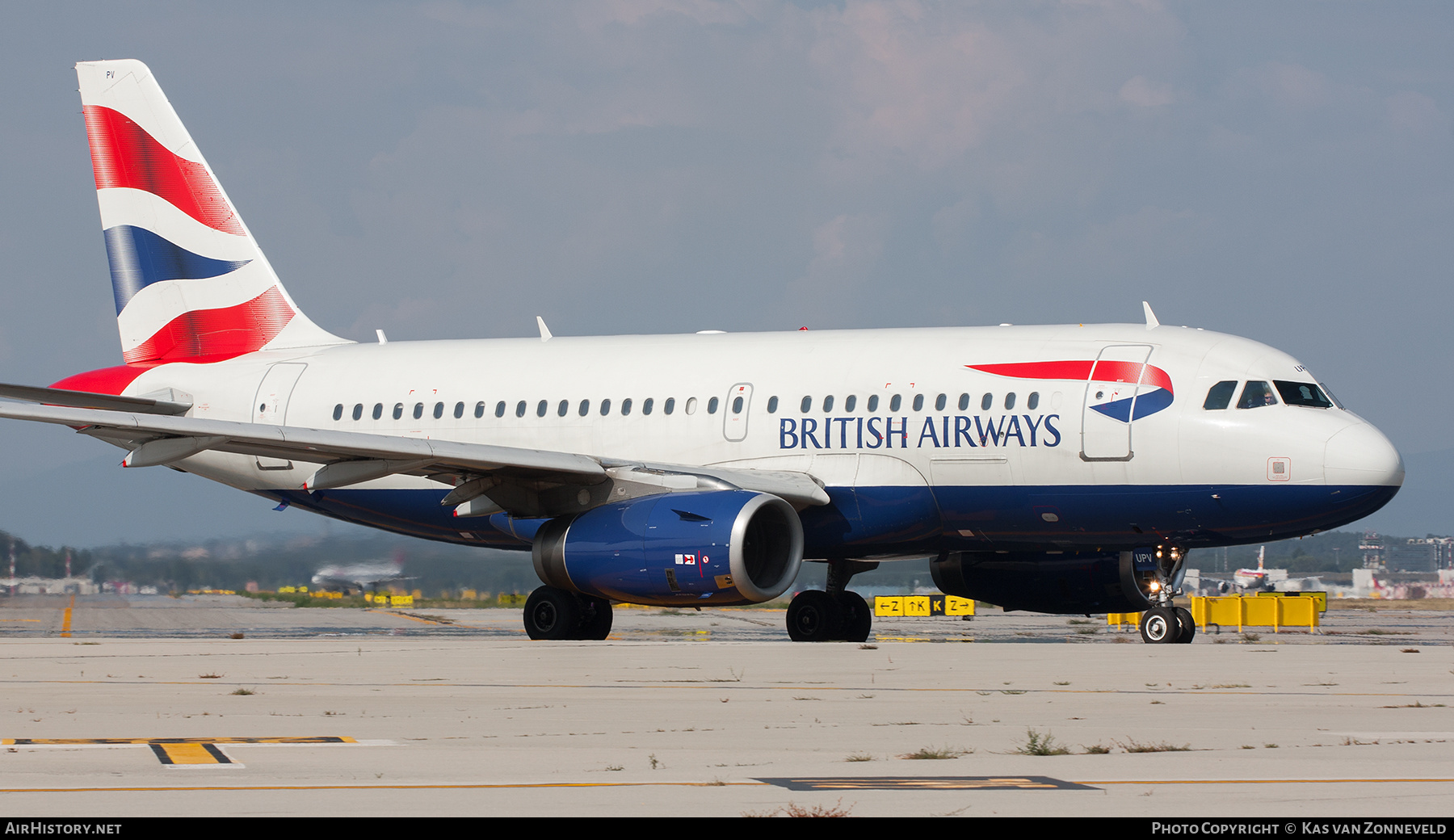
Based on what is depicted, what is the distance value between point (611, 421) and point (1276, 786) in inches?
629

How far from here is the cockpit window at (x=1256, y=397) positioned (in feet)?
63.2

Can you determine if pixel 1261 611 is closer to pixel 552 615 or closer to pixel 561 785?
pixel 552 615

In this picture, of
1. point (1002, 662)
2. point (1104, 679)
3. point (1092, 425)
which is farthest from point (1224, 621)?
point (1104, 679)

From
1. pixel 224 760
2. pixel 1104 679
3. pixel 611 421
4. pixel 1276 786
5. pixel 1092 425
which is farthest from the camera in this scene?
pixel 611 421

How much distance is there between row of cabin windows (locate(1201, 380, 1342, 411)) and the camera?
1930 cm

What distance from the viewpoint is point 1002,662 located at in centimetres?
1596

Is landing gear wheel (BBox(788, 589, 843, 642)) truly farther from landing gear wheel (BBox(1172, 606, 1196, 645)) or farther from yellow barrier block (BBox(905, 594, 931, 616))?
yellow barrier block (BBox(905, 594, 931, 616))

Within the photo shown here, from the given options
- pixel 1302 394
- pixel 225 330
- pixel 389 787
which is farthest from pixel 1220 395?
pixel 225 330

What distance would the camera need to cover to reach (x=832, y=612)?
22.6 metres

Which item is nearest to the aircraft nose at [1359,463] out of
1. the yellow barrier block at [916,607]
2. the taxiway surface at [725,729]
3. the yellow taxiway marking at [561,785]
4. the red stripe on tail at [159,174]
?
the taxiway surface at [725,729]

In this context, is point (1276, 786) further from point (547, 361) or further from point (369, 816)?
point (547, 361)

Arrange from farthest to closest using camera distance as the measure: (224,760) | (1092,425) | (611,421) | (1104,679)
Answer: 1. (611,421)
2. (1092,425)
3. (1104,679)
4. (224,760)

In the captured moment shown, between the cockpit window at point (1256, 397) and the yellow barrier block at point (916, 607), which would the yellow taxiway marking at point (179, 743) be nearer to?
the cockpit window at point (1256, 397)

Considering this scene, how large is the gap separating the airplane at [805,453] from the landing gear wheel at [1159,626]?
27 mm
